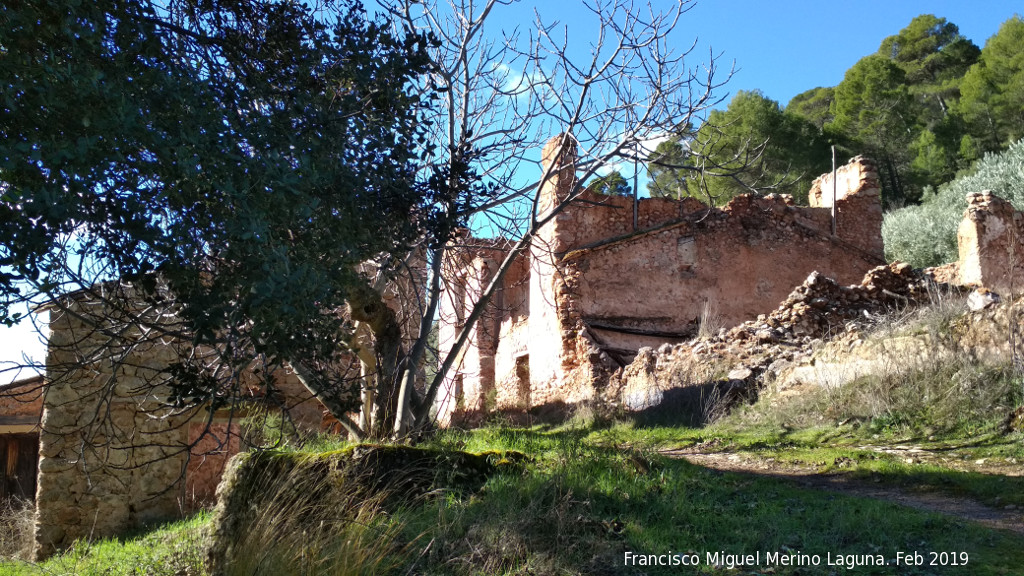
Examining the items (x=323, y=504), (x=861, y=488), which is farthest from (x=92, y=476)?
(x=861, y=488)

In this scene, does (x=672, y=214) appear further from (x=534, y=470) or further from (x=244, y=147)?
(x=244, y=147)

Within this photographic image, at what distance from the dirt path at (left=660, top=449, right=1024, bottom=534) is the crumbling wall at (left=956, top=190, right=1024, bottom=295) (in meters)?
10.4

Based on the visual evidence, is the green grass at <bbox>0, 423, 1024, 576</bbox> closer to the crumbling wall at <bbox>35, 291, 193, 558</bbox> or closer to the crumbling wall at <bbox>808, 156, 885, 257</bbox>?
the crumbling wall at <bbox>35, 291, 193, 558</bbox>

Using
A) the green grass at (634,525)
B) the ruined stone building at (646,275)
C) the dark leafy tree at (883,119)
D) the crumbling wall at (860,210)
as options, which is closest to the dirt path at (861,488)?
the green grass at (634,525)

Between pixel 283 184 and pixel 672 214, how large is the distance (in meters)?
14.5

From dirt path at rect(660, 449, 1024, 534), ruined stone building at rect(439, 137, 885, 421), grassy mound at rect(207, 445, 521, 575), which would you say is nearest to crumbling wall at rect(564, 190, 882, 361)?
ruined stone building at rect(439, 137, 885, 421)

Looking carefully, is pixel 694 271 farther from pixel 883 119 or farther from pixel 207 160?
pixel 883 119

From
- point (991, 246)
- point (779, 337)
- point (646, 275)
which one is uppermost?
point (991, 246)

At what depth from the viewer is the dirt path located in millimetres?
5289

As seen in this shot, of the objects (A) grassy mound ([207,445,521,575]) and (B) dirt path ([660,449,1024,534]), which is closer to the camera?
(A) grassy mound ([207,445,521,575])

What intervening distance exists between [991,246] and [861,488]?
12003 mm

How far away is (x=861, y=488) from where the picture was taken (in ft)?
20.9

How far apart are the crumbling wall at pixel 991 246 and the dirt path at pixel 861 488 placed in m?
10.4

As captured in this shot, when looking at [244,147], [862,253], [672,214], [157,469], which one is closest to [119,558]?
[157,469]
